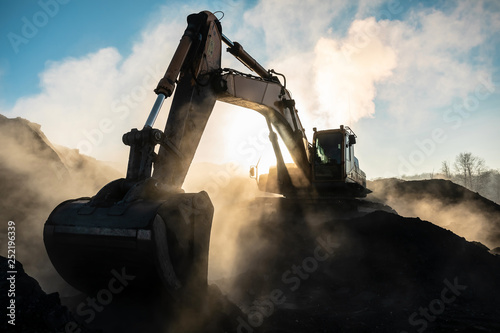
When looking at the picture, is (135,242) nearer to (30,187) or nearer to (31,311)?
(31,311)

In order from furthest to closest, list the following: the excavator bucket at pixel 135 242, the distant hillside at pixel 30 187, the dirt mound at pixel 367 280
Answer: the distant hillside at pixel 30 187 → the dirt mound at pixel 367 280 → the excavator bucket at pixel 135 242

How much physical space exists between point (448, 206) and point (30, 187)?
23.8 m

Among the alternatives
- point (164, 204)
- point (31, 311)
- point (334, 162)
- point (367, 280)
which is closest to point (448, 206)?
point (334, 162)

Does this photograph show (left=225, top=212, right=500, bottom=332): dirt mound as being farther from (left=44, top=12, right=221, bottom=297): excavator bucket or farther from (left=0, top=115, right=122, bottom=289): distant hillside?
(left=0, top=115, right=122, bottom=289): distant hillside

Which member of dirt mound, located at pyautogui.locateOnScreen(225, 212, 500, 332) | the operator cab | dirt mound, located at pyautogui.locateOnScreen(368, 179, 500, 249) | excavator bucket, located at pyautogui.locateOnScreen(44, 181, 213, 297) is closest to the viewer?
excavator bucket, located at pyautogui.locateOnScreen(44, 181, 213, 297)

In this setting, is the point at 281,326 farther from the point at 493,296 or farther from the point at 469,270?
the point at 469,270

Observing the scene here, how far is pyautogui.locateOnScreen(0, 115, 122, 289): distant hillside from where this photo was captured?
24.6ft

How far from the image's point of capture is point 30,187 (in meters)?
10.4

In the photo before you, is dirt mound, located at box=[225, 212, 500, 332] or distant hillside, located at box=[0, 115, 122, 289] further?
distant hillside, located at box=[0, 115, 122, 289]

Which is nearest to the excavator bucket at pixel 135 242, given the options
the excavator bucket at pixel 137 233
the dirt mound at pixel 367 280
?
the excavator bucket at pixel 137 233

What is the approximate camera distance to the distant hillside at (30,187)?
7.50 m

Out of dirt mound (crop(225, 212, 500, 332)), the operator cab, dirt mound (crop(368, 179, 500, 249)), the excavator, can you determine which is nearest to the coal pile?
the excavator

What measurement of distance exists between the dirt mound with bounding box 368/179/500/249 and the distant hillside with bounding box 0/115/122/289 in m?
18.0

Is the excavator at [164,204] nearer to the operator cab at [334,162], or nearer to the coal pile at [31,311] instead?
the coal pile at [31,311]
